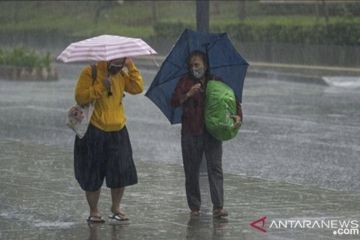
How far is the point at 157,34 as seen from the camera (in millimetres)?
44062

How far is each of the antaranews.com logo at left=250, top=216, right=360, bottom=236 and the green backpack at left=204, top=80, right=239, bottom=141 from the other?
83 cm

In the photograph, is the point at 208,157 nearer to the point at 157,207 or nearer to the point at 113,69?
the point at 157,207

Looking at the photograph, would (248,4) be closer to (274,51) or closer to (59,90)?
(274,51)

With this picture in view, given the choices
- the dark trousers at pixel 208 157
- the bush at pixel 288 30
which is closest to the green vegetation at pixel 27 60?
the bush at pixel 288 30

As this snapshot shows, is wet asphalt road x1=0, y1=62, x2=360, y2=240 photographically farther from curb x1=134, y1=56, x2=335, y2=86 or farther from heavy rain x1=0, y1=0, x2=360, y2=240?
curb x1=134, y1=56, x2=335, y2=86

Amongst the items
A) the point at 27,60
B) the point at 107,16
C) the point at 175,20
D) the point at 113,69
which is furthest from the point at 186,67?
the point at 107,16

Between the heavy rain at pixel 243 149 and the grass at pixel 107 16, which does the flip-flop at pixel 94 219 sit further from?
the grass at pixel 107 16

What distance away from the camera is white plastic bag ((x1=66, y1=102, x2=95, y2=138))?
1021cm

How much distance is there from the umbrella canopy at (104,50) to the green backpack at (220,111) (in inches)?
27.2

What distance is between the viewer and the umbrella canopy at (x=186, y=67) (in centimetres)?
1077

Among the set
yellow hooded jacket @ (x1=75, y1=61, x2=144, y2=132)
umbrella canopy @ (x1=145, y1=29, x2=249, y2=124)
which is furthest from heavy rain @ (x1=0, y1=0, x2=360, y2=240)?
umbrella canopy @ (x1=145, y1=29, x2=249, y2=124)

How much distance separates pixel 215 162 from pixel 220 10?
39.9m

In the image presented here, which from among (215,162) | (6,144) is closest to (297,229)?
(215,162)

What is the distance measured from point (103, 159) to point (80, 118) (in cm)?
43
